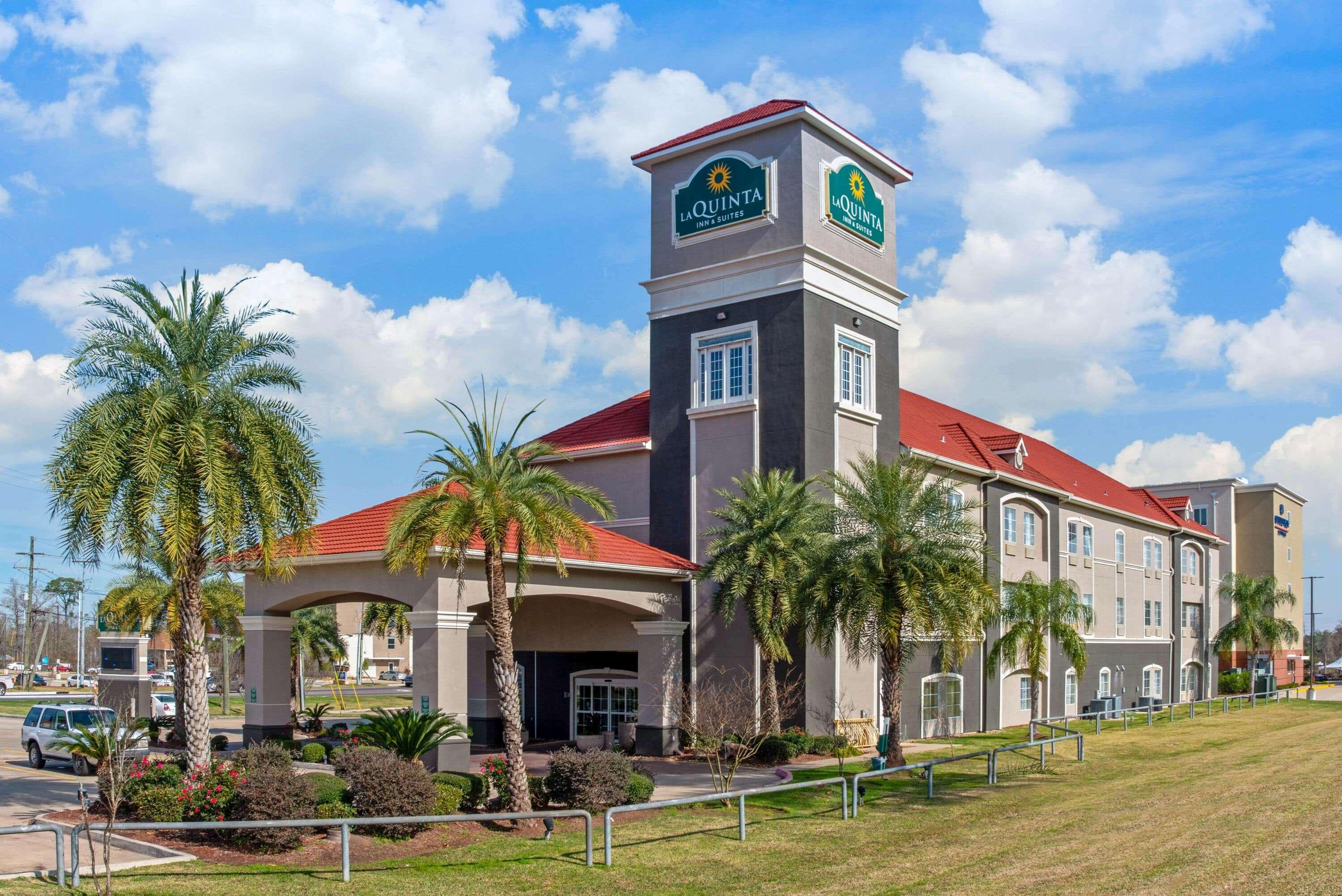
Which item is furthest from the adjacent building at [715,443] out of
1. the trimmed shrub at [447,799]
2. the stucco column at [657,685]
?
the trimmed shrub at [447,799]

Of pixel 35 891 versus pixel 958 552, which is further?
pixel 958 552

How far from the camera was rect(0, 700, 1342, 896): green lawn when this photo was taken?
612 inches

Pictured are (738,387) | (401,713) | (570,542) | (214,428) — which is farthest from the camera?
(738,387)

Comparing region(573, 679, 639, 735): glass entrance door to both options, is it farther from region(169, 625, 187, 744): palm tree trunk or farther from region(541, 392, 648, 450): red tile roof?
region(169, 625, 187, 744): palm tree trunk

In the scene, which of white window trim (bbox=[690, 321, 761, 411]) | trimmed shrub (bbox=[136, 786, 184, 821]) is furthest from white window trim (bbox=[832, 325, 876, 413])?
trimmed shrub (bbox=[136, 786, 184, 821])

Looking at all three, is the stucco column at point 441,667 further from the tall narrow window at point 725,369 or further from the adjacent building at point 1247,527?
the adjacent building at point 1247,527

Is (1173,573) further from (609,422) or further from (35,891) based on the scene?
(35,891)

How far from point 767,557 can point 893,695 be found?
5.39m

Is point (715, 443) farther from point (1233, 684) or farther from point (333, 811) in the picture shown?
point (1233, 684)

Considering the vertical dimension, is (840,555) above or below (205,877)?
above

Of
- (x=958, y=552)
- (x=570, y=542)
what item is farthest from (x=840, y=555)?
(x=570, y=542)

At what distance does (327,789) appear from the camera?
63.3 ft

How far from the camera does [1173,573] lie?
60.2 meters

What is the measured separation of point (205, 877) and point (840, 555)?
50.4ft
